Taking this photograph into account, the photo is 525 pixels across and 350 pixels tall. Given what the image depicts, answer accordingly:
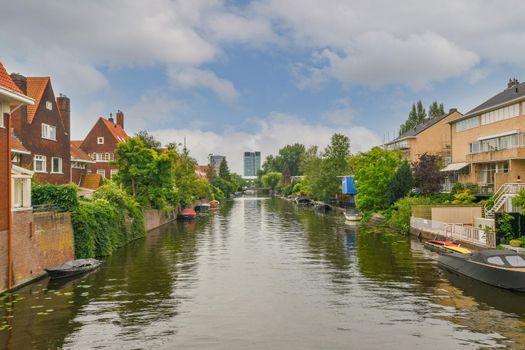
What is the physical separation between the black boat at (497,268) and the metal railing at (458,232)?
5.60 metres

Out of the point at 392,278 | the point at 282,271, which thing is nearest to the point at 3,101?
the point at 282,271

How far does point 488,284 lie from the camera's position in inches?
939

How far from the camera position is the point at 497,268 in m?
22.9

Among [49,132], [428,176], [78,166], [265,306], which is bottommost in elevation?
[265,306]

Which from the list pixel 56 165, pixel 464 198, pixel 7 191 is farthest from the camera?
pixel 464 198

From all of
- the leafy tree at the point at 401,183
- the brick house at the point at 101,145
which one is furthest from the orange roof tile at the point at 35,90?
the leafy tree at the point at 401,183

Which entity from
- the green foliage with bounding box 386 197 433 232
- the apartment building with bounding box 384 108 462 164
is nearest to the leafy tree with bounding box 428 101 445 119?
the apartment building with bounding box 384 108 462 164

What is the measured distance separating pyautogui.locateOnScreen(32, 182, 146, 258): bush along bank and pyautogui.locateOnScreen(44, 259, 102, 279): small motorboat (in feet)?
11.7

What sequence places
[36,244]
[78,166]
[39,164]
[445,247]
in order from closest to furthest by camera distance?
[36,244]
[445,247]
[39,164]
[78,166]

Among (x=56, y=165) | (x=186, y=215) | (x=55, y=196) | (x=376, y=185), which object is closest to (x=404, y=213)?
(x=376, y=185)

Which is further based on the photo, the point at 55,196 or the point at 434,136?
the point at 434,136

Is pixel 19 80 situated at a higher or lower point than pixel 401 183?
higher

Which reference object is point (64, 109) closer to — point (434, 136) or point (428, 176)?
point (428, 176)

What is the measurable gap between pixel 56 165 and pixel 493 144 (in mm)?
45655
